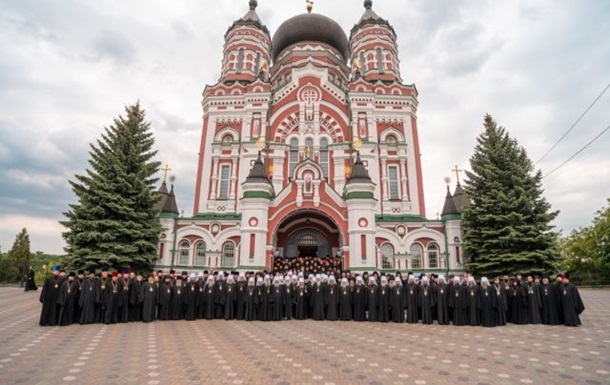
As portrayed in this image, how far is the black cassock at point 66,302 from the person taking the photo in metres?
9.39

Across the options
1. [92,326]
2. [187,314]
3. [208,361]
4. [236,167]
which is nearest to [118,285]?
[92,326]

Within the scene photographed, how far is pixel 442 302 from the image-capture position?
10.6 m

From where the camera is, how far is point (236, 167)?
23422 mm

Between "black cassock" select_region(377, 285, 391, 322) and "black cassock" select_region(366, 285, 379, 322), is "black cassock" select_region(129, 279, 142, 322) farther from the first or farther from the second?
"black cassock" select_region(377, 285, 391, 322)

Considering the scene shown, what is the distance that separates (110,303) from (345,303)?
7.28 m

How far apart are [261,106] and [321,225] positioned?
9.94 meters

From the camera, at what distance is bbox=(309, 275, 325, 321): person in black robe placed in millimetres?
11281

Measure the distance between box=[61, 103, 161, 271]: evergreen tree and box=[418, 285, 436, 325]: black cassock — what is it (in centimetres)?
1225

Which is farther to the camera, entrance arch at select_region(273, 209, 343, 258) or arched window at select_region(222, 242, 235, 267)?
entrance arch at select_region(273, 209, 343, 258)

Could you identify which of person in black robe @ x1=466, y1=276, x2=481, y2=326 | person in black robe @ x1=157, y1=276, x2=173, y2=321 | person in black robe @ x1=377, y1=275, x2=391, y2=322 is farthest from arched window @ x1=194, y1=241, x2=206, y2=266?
person in black robe @ x1=466, y1=276, x2=481, y2=326

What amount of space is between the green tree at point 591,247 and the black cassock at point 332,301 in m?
23.4

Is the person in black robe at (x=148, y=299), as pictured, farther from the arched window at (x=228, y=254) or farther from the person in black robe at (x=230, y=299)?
the arched window at (x=228, y=254)

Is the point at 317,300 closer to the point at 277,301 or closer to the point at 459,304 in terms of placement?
the point at 277,301

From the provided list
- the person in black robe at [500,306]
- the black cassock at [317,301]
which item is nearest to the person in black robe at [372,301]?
the black cassock at [317,301]
